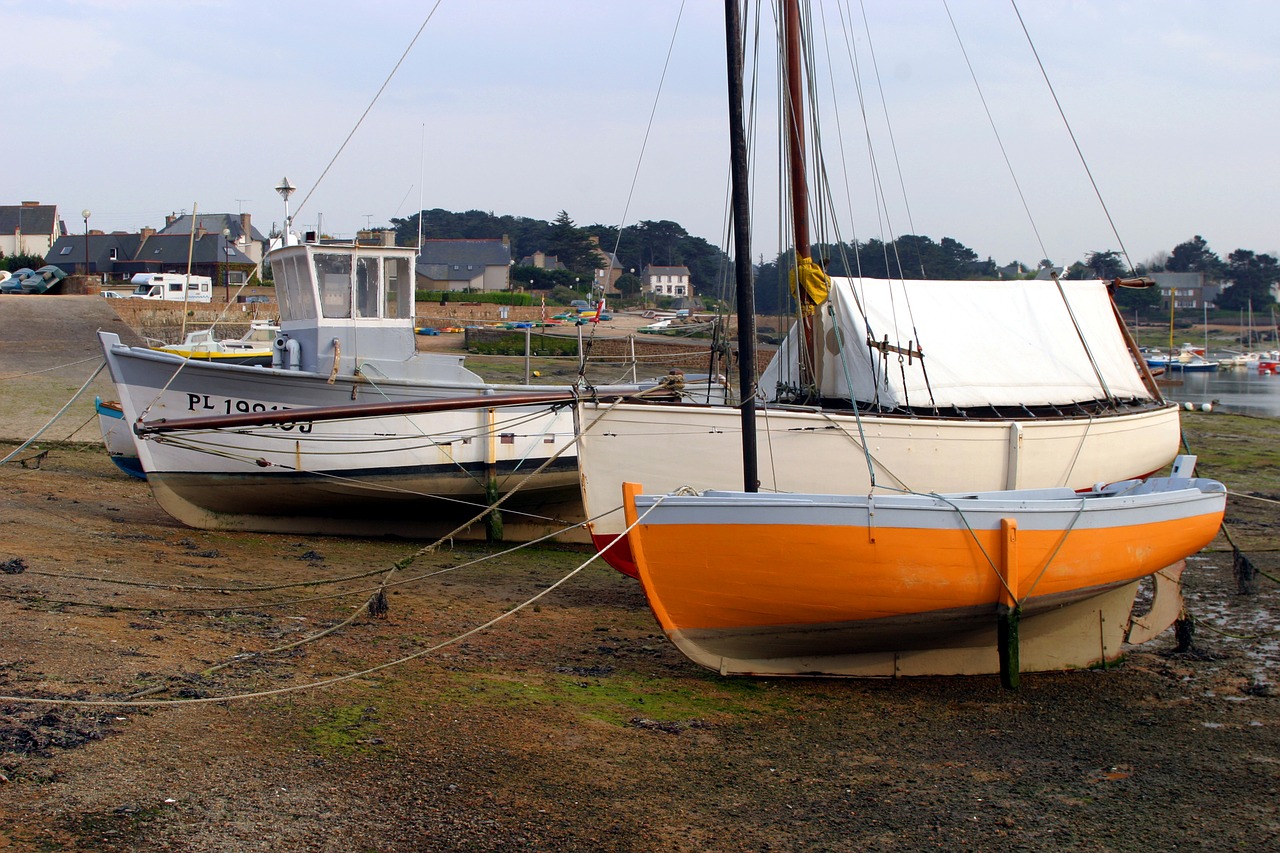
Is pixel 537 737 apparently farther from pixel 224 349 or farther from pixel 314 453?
pixel 224 349

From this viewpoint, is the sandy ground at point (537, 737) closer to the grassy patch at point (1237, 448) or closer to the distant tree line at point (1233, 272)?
the grassy patch at point (1237, 448)

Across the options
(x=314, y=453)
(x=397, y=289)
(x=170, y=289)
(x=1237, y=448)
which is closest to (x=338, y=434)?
(x=314, y=453)

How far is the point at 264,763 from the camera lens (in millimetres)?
5156

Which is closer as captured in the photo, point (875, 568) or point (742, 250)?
point (875, 568)

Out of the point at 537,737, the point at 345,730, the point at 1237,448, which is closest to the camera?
the point at 345,730

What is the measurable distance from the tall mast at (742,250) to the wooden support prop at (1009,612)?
186cm

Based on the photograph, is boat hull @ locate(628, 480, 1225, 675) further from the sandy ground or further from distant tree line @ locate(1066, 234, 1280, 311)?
distant tree line @ locate(1066, 234, 1280, 311)

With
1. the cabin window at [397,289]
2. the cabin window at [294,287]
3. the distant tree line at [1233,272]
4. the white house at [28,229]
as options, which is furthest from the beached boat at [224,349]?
the distant tree line at [1233,272]

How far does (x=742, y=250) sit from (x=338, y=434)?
21.4 feet

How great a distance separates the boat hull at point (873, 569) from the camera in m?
6.92

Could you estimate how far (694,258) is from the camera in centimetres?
10400

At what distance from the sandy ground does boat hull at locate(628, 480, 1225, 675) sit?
11.5 inches

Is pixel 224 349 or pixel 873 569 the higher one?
pixel 224 349

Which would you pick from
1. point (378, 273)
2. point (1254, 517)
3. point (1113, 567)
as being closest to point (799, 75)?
point (378, 273)
